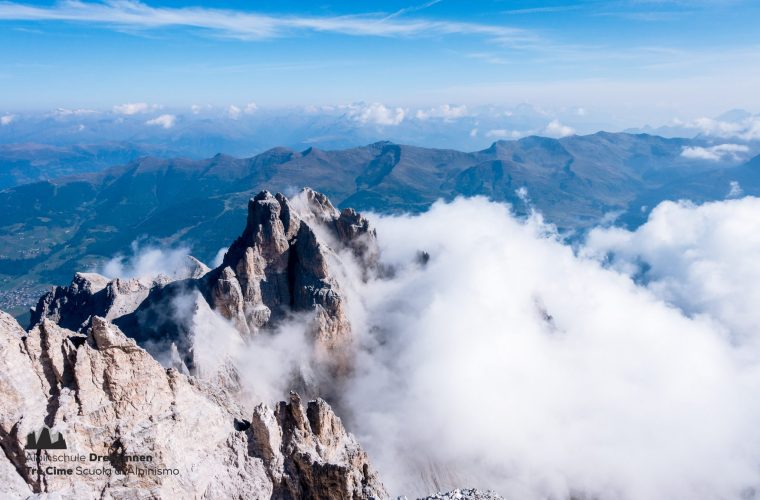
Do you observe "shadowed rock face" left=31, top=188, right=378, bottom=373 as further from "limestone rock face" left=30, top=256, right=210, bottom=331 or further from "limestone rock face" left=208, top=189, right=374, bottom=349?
"limestone rock face" left=30, top=256, right=210, bottom=331

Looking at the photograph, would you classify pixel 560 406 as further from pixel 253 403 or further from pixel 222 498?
pixel 222 498

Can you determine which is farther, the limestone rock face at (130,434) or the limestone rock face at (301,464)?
the limestone rock face at (301,464)

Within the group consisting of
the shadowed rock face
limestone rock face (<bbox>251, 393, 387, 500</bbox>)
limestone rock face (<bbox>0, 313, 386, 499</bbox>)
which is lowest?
the shadowed rock face

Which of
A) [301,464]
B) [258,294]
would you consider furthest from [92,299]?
[301,464]

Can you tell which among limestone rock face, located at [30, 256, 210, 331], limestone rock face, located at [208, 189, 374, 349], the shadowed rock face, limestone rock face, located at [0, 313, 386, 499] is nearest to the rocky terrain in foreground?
limestone rock face, located at [0, 313, 386, 499]

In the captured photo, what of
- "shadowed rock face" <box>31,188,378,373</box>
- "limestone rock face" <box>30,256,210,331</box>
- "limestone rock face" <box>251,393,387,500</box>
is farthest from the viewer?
"limestone rock face" <box>30,256,210,331</box>

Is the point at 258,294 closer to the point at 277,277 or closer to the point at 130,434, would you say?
the point at 277,277

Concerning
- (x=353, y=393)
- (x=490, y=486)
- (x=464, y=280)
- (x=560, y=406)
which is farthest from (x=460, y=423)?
(x=464, y=280)
